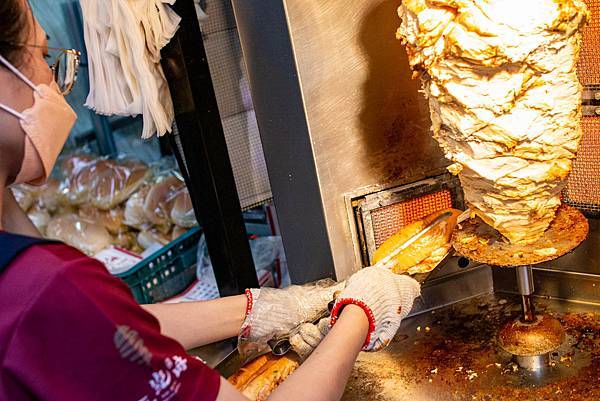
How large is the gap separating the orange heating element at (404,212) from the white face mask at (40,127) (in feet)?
3.74

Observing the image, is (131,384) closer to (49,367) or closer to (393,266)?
(49,367)

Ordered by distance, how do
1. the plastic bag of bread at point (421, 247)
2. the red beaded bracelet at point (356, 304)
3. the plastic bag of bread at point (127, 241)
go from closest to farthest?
1. the red beaded bracelet at point (356, 304)
2. the plastic bag of bread at point (421, 247)
3. the plastic bag of bread at point (127, 241)

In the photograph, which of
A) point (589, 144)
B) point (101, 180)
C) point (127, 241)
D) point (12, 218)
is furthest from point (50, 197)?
point (589, 144)

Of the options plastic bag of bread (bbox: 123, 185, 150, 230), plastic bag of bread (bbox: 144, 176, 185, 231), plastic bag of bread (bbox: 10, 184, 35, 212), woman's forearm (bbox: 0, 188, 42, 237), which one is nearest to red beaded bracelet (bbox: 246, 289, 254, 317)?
woman's forearm (bbox: 0, 188, 42, 237)

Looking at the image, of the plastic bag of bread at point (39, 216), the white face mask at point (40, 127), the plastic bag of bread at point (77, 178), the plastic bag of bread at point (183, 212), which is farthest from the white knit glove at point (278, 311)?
the plastic bag of bread at point (39, 216)

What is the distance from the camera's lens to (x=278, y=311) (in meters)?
2.02

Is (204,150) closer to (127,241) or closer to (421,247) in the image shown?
(421,247)

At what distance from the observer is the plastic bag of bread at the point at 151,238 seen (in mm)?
3686

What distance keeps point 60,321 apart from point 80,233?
2897mm

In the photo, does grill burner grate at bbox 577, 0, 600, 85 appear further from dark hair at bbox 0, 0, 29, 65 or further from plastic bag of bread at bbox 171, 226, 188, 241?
plastic bag of bread at bbox 171, 226, 188, 241

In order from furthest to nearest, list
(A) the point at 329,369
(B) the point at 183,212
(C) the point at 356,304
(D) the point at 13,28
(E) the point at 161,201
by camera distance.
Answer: (E) the point at 161,201, (B) the point at 183,212, (C) the point at 356,304, (A) the point at 329,369, (D) the point at 13,28

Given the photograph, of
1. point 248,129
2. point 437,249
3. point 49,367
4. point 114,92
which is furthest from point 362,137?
point 49,367

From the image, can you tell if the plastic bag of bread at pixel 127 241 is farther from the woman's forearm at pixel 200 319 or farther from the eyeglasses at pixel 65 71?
the eyeglasses at pixel 65 71

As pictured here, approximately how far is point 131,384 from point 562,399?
1277mm
